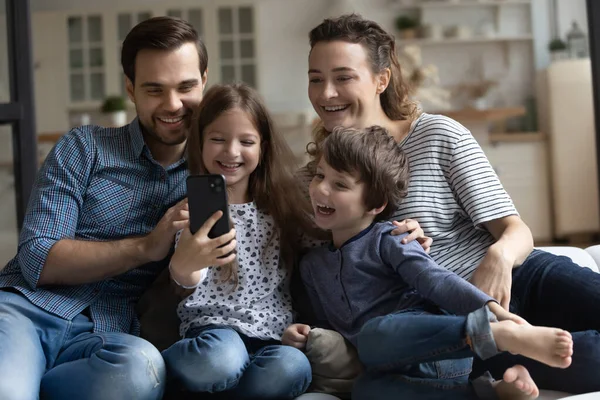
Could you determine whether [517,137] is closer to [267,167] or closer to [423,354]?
[267,167]

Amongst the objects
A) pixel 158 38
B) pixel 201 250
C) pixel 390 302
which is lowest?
pixel 390 302

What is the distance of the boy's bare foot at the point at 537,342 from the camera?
1302 millimetres

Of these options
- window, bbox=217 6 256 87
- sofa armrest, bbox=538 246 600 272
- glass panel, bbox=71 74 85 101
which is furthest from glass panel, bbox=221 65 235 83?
sofa armrest, bbox=538 246 600 272

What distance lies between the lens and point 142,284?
182 centimetres

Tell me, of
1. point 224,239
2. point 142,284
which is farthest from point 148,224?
point 224,239

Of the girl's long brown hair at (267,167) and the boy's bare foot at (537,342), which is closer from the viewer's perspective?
the boy's bare foot at (537,342)

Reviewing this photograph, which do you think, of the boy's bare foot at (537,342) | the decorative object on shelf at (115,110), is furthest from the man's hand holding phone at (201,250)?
the decorative object on shelf at (115,110)

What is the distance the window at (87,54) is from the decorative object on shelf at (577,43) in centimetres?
372

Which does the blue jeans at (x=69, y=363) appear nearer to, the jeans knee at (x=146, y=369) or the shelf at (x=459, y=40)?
the jeans knee at (x=146, y=369)

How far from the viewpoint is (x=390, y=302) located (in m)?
1.61

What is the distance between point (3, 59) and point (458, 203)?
4.43ft

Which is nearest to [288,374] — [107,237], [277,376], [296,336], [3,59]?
[277,376]

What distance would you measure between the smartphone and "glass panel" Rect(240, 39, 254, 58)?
515 cm

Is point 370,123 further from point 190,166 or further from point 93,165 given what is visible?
point 93,165
